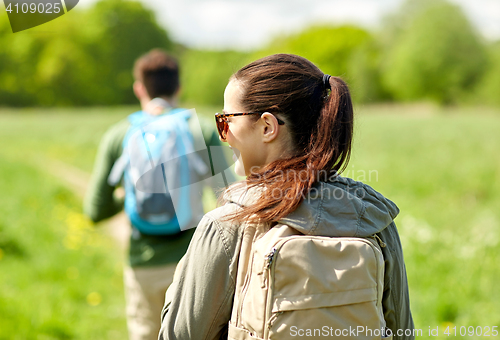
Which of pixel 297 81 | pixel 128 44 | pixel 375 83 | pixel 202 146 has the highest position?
pixel 128 44

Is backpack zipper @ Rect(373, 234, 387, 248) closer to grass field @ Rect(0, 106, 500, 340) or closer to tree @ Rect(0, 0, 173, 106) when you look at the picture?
grass field @ Rect(0, 106, 500, 340)

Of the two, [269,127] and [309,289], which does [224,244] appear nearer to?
[309,289]

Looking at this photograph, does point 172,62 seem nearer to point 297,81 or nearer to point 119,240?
point 297,81

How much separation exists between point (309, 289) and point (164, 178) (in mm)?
1513

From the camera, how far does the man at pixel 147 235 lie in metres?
2.72

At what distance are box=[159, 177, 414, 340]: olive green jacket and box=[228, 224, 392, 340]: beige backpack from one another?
0.05 meters

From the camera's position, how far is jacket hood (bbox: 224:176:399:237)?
130 centimetres

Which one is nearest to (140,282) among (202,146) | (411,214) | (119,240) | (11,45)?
(202,146)

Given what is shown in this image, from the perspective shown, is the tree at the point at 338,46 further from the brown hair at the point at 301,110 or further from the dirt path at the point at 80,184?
the brown hair at the point at 301,110

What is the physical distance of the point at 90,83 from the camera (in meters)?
55.8

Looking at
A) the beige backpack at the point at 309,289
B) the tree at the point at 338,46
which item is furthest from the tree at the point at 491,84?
the beige backpack at the point at 309,289

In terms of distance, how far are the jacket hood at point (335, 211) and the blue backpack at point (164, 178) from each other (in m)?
1.18

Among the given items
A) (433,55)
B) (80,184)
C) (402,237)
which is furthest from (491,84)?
(402,237)

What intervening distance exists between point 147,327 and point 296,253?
6.11ft
